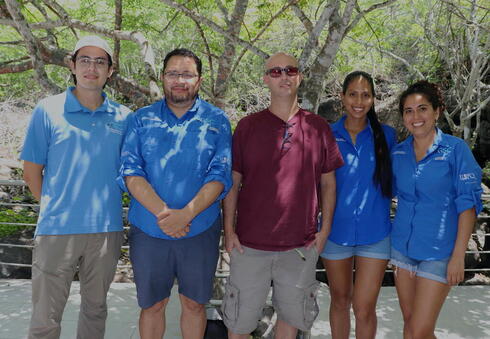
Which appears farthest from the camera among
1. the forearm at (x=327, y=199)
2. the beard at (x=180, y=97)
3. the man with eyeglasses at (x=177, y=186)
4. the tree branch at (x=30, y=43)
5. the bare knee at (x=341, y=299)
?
the tree branch at (x=30, y=43)

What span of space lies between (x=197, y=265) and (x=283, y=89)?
1.31 meters

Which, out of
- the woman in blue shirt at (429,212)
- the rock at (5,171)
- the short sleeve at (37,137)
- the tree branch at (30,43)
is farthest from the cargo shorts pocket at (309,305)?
the rock at (5,171)

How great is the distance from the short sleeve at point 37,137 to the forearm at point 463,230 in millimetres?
2696

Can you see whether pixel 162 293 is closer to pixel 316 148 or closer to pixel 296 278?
pixel 296 278

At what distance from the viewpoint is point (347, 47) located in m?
13.2

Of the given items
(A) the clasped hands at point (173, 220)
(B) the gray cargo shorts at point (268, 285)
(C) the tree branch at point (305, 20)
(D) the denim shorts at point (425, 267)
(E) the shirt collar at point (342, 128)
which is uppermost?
(C) the tree branch at point (305, 20)

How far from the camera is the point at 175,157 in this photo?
8.81ft

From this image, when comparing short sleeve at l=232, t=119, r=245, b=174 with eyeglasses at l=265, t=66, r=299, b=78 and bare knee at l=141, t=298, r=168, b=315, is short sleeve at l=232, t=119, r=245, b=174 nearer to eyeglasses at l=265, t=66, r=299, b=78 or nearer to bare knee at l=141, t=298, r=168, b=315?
eyeglasses at l=265, t=66, r=299, b=78

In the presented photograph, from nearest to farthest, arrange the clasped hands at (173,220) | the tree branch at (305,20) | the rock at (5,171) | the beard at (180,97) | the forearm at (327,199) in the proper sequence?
the clasped hands at (173,220)
the beard at (180,97)
the forearm at (327,199)
the tree branch at (305,20)
the rock at (5,171)

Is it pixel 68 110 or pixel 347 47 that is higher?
pixel 347 47

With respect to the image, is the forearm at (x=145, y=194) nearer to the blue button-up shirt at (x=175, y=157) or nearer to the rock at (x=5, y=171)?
the blue button-up shirt at (x=175, y=157)

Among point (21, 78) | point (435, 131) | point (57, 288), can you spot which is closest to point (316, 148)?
point (435, 131)

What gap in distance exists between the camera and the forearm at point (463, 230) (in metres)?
2.59

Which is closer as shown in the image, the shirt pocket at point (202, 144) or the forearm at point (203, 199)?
the forearm at point (203, 199)
